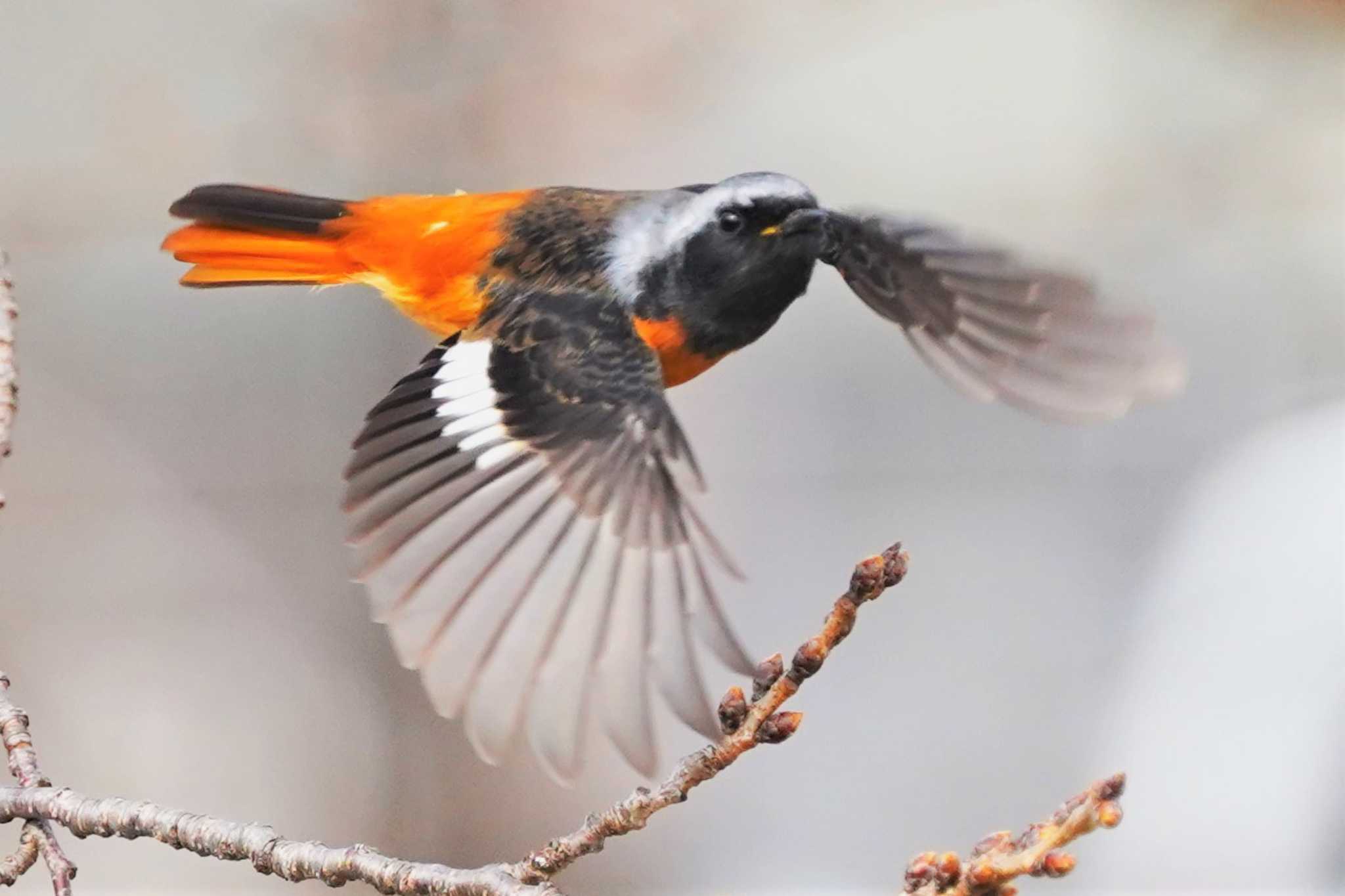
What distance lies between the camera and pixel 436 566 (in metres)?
0.65

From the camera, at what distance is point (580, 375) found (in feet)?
2.19

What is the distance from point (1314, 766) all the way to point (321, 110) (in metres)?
0.96

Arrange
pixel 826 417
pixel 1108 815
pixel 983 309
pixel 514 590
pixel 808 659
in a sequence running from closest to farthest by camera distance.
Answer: pixel 1108 815 < pixel 808 659 < pixel 514 590 < pixel 983 309 < pixel 826 417

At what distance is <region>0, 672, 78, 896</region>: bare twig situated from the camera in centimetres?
52

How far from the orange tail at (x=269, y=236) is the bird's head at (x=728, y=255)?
22 centimetres

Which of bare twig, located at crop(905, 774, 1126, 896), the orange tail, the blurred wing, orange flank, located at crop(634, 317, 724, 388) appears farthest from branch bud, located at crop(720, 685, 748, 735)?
the orange tail

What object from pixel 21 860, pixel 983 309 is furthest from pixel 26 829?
pixel 983 309

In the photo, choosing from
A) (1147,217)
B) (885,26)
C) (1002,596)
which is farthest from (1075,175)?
(1002,596)

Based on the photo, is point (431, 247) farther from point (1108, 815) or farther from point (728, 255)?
point (1108, 815)

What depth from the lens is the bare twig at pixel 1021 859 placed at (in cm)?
37

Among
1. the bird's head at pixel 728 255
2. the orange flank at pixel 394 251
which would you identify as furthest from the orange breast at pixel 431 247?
the bird's head at pixel 728 255

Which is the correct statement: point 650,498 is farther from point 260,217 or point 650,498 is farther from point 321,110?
point 321,110

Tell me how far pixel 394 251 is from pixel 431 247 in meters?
0.03

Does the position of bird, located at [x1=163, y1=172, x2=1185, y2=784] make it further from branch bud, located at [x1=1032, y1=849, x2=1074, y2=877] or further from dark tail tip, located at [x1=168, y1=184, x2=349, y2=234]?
branch bud, located at [x1=1032, y1=849, x2=1074, y2=877]
